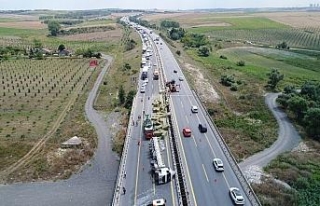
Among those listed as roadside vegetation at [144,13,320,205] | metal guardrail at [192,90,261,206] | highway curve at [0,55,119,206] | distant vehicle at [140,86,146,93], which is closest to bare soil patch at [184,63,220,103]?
roadside vegetation at [144,13,320,205]

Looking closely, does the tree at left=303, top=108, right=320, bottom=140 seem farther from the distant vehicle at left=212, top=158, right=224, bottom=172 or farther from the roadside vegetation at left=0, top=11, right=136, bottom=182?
the roadside vegetation at left=0, top=11, right=136, bottom=182

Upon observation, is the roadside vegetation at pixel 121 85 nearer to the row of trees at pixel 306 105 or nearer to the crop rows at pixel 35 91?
the crop rows at pixel 35 91

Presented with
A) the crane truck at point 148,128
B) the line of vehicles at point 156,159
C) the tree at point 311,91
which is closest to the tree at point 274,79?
the tree at point 311,91

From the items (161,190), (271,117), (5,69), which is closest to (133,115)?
(161,190)

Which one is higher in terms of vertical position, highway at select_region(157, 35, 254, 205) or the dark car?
the dark car

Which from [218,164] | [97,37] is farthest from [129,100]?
[97,37]

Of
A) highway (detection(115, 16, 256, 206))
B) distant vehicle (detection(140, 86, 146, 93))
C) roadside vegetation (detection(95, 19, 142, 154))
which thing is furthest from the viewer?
distant vehicle (detection(140, 86, 146, 93))

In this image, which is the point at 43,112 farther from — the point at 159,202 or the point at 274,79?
the point at 274,79
